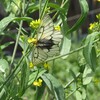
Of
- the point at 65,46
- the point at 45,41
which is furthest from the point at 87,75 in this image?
the point at 45,41

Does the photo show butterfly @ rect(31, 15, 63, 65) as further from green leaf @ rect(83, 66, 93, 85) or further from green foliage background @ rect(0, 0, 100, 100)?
green leaf @ rect(83, 66, 93, 85)

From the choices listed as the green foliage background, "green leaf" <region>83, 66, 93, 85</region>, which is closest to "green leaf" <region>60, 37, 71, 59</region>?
the green foliage background

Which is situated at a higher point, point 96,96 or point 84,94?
point 84,94

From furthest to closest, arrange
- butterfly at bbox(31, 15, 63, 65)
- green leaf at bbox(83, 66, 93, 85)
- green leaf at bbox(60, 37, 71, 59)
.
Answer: green leaf at bbox(83, 66, 93, 85) < green leaf at bbox(60, 37, 71, 59) < butterfly at bbox(31, 15, 63, 65)

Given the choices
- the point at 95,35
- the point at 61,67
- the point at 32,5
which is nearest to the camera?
the point at 95,35

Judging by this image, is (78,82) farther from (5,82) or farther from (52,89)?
(5,82)

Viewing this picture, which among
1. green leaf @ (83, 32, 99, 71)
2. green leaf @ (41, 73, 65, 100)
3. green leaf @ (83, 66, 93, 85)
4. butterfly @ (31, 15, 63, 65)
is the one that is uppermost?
butterfly @ (31, 15, 63, 65)

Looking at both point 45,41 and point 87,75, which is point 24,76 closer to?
point 45,41

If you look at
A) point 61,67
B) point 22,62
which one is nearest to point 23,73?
point 22,62
